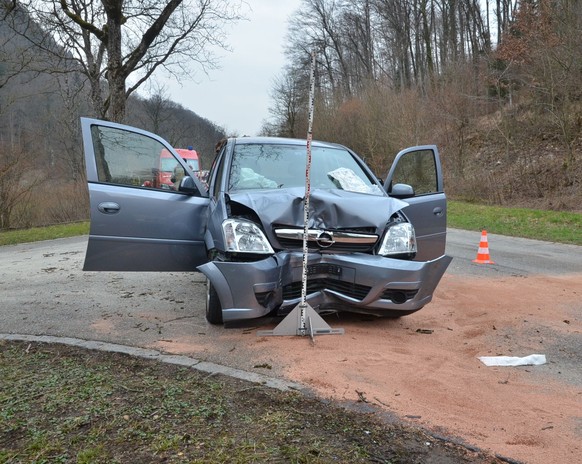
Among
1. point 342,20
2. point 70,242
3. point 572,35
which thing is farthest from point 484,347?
point 342,20

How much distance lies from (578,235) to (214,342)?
11.5m

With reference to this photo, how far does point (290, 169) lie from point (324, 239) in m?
1.43

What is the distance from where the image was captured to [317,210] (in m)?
4.55

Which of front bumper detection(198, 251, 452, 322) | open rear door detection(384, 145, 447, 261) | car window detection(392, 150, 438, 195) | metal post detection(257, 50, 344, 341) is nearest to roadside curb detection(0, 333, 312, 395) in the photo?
front bumper detection(198, 251, 452, 322)

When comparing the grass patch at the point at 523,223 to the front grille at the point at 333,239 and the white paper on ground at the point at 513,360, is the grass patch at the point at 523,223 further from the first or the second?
the front grille at the point at 333,239

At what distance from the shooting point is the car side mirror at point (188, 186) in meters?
5.43

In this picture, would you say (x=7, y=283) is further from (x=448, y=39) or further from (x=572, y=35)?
(x=448, y=39)

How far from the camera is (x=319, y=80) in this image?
49.2 meters

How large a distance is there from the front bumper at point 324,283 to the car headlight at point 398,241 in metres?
0.16

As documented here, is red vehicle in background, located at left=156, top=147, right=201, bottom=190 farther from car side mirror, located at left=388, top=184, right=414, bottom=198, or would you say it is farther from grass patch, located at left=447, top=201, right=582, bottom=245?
grass patch, located at left=447, top=201, right=582, bottom=245

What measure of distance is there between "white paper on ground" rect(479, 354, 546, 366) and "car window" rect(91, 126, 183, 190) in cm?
355

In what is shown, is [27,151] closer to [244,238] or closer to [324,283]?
[244,238]

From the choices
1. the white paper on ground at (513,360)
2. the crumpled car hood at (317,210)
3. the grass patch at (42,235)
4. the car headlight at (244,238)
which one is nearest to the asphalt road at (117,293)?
the car headlight at (244,238)

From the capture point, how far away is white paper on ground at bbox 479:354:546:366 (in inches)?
160
